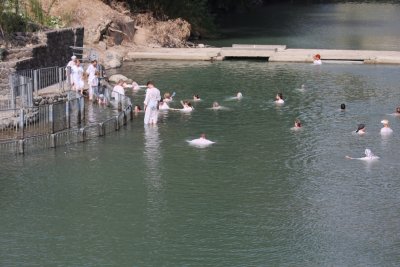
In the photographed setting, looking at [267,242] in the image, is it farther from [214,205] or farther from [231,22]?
[231,22]

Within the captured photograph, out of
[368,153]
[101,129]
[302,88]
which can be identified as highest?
[302,88]

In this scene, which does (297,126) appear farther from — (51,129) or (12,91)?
(12,91)

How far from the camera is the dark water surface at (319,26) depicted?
87.0 m

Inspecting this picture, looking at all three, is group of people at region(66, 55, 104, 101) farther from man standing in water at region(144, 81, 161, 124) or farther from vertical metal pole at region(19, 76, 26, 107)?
vertical metal pole at region(19, 76, 26, 107)

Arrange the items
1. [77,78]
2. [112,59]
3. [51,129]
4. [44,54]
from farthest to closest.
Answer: [112,59], [44,54], [77,78], [51,129]

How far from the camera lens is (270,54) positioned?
7312 centimetres

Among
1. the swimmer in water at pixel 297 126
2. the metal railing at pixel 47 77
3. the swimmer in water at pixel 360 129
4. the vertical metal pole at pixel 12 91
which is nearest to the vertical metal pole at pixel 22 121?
the vertical metal pole at pixel 12 91

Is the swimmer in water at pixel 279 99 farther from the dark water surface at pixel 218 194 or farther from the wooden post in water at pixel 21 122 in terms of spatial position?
the wooden post in water at pixel 21 122

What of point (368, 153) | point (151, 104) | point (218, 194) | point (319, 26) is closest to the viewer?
point (218, 194)

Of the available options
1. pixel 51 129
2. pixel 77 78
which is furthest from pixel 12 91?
pixel 77 78

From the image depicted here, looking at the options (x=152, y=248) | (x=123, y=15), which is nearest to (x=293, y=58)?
(x=123, y=15)

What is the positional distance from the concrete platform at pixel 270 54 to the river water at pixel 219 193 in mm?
15570

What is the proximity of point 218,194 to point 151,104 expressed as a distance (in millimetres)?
12220

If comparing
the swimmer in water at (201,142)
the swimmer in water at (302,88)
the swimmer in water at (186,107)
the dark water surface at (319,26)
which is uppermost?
the dark water surface at (319,26)
